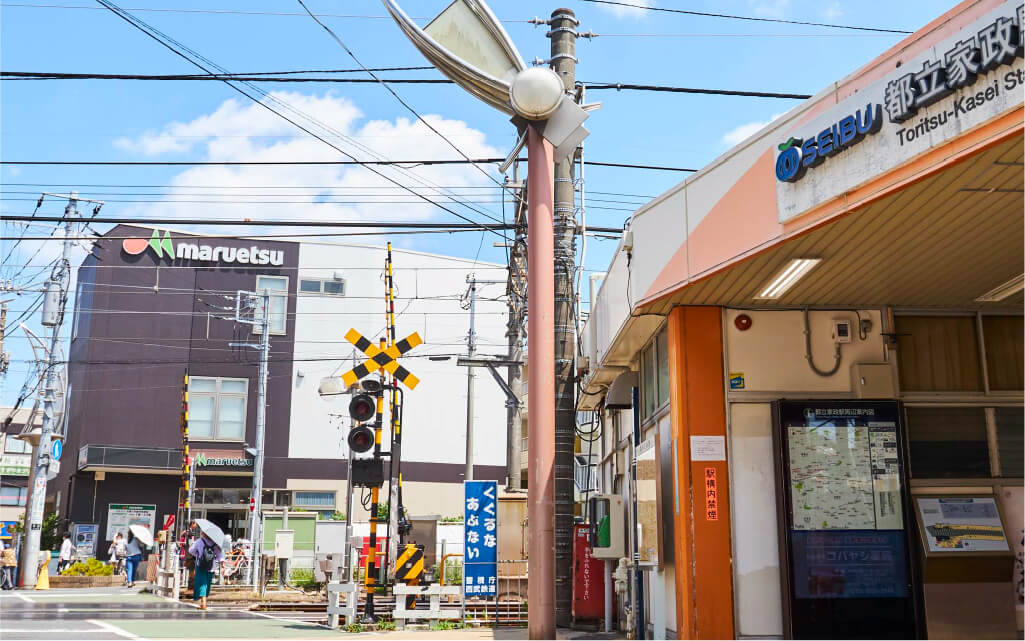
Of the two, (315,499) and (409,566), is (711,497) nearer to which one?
(409,566)

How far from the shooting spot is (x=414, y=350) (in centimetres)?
4344

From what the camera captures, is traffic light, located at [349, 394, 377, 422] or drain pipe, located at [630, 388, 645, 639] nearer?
drain pipe, located at [630, 388, 645, 639]

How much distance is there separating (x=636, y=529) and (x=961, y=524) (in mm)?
4217

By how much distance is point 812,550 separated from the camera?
971 cm

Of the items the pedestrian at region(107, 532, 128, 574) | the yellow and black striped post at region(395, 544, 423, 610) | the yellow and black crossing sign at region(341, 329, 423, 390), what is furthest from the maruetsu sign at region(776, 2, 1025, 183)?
the pedestrian at region(107, 532, 128, 574)

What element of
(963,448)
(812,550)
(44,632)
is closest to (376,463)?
(44,632)

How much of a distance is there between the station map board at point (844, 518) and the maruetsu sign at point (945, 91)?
3.78 m

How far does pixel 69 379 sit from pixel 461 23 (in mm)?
37783

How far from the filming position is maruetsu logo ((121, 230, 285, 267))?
40000 mm

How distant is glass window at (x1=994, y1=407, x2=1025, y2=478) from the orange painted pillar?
9.87 ft

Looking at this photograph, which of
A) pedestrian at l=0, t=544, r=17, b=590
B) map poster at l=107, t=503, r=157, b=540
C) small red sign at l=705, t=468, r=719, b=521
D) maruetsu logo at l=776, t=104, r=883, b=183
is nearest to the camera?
maruetsu logo at l=776, t=104, r=883, b=183

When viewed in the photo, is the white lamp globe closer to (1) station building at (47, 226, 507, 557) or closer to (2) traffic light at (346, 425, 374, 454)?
(2) traffic light at (346, 425, 374, 454)

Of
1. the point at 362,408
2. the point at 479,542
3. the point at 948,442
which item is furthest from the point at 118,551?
the point at 948,442

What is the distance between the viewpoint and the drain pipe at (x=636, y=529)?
39.8ft
